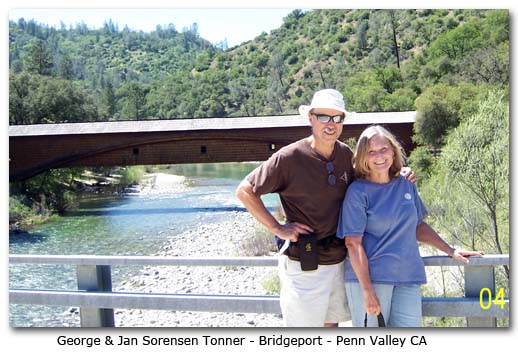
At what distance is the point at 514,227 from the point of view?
3.34 meters

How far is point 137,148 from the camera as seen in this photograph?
809 inches

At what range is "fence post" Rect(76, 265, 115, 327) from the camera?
8.49 ft

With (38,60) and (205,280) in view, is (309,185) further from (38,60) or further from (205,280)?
(38,60)

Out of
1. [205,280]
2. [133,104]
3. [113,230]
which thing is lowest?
[205,280]

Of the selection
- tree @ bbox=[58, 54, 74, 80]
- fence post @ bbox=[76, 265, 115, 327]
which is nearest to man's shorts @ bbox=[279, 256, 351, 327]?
fence post @ bbox=[76, 265, 115, 327]

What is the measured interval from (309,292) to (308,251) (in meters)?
0.18

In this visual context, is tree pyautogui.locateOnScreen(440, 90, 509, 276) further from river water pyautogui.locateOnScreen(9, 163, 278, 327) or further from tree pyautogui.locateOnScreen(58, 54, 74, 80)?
tree pyautogui.locateOnScreen(58, 54, 74, 80)

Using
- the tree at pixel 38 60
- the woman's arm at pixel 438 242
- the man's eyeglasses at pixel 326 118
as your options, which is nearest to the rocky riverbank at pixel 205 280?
the woman's arm at pixel 438 242

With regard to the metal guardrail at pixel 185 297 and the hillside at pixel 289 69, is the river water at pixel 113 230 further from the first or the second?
the hillside at pixel 289 69

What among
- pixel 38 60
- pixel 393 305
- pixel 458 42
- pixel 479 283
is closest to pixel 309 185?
pixel 393 305

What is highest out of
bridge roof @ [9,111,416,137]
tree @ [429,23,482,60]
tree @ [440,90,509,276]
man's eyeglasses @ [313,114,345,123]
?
tree @ [429,23,482,60]

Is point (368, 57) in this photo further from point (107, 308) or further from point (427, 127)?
point (107, 308)

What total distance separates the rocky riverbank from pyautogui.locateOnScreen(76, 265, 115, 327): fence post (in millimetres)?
3030

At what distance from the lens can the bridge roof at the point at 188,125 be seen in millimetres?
19469
